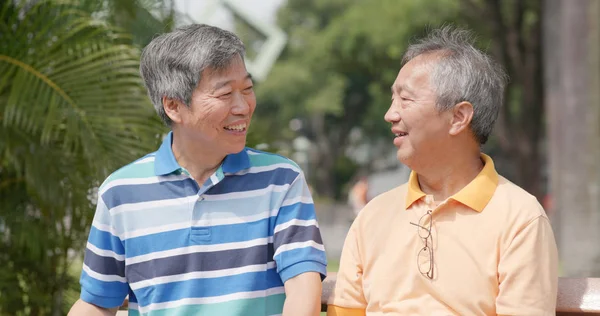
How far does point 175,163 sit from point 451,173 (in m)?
0.79

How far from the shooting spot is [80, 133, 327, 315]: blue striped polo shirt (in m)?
2.53

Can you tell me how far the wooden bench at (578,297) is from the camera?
2478 mm

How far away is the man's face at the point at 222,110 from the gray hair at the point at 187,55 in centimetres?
2

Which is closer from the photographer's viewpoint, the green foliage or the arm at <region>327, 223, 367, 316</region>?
the arm at <region>327, 223, 367, 316</region>

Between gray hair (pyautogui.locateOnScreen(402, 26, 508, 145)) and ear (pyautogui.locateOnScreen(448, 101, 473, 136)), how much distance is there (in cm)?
1

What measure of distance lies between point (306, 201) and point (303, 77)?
30787mm

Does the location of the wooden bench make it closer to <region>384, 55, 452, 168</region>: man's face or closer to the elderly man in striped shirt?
<region>384, 55, 452, 168</region>: man's face

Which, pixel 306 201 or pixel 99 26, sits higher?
pixel 99 26

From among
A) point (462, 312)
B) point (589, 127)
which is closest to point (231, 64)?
point (462, 312)

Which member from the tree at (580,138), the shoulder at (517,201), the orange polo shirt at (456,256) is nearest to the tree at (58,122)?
the orange polo shirt at (456,256)

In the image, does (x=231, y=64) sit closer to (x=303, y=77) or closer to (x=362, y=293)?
(x=362, y=293)

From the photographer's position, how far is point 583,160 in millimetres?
8891

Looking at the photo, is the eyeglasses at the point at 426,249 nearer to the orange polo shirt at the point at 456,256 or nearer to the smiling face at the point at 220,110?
the orange polo shirt at the point at 456,256

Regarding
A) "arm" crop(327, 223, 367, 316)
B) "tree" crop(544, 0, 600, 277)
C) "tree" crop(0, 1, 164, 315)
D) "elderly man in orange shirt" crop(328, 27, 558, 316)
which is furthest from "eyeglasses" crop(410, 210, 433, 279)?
"tree" crop(544, 0, 600, 277)
